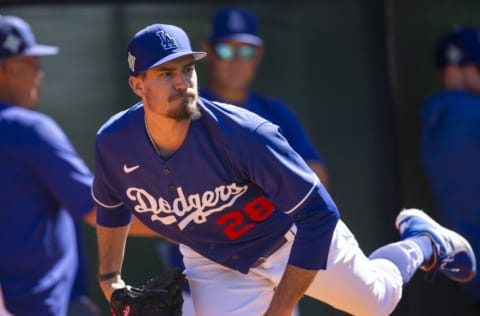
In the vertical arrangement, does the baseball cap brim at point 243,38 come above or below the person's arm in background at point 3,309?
above

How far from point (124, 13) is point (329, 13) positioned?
128 cm

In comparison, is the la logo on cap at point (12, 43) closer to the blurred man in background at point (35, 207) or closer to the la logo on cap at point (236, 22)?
the blurred man in background at point (35, 207)

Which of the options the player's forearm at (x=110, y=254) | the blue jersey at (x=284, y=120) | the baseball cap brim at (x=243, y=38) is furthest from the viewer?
the baseball cap brim at (x=243, y=38)

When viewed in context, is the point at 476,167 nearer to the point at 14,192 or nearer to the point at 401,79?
the point at 401,79

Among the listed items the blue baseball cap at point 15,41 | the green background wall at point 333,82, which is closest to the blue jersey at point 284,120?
the green background wall at point 333,82

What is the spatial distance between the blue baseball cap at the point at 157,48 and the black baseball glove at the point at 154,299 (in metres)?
0.77

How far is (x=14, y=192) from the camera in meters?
4.79

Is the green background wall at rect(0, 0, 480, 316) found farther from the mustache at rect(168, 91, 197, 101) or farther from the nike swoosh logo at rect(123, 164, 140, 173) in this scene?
the mustache at rect(168, 91, 197, 101)

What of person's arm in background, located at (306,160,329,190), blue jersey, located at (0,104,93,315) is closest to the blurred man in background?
blue jersey, located at (0,104,93,315)

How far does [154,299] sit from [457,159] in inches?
120

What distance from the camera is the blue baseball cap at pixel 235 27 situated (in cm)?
603

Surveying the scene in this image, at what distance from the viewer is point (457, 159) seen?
6441 millimetres

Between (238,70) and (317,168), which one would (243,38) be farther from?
(317,168)

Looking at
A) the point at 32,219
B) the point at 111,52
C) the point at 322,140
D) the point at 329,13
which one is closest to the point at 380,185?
the point at 322,140
